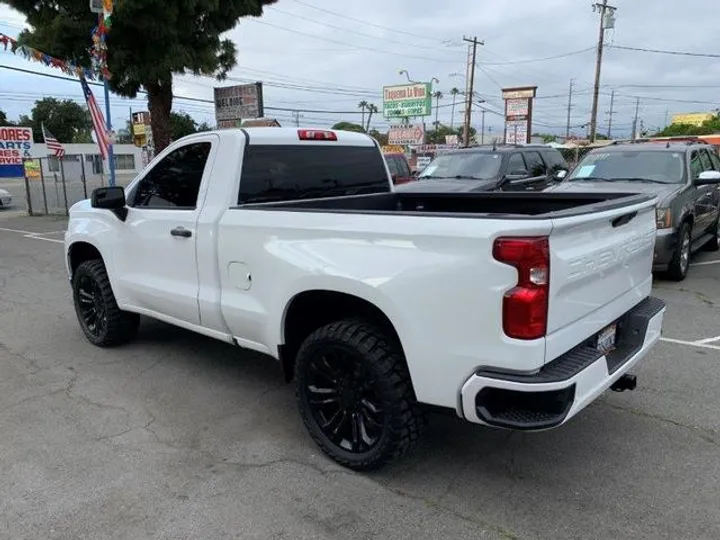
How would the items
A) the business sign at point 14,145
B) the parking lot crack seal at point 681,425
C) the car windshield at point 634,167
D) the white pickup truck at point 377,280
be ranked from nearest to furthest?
1. the white pickup truck at point 377,280
2. the parking lot crack seal at point 681,425
3. the car windshield at point 634,167
4. the business sign at point 14,145

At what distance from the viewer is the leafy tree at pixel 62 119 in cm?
8925

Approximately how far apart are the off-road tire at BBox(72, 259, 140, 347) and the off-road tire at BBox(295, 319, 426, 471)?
2.70m

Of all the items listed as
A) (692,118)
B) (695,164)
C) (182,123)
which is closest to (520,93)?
(695,164)

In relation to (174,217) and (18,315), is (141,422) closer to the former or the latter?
(174,217)

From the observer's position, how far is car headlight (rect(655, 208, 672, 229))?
7535 millimetres

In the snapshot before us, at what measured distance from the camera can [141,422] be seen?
4.12m

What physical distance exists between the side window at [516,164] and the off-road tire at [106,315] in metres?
8.28

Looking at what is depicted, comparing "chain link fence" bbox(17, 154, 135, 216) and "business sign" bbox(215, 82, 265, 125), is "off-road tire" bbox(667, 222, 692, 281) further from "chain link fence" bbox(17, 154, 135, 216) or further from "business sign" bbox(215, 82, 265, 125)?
"chain link fence" bbox(17, 154, 135, 216)

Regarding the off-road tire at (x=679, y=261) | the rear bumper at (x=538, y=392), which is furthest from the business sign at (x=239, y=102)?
the rear bumper at (x=538, y=392)

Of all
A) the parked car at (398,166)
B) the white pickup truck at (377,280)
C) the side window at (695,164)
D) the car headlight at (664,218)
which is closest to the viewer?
the white pickup truck at (377,280)

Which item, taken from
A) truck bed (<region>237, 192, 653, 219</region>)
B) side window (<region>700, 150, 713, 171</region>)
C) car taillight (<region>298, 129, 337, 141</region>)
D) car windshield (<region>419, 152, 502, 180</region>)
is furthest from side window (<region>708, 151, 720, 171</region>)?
car taillight (<region>298, 129, 337, 141</region>)

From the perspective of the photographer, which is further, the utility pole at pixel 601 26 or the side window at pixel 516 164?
the utility pole at pixel 601 26

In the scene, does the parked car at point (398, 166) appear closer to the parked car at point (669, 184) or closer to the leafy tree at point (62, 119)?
the parked car at point (669, 184)

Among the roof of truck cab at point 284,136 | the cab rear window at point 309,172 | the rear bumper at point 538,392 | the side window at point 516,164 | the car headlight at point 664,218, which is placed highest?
the roof of truck cab at point 284,136
